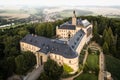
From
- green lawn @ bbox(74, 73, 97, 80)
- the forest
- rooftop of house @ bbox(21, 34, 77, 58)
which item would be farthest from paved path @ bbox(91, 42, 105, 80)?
rooftop of house @ bbox(21, 34, 77, 58)

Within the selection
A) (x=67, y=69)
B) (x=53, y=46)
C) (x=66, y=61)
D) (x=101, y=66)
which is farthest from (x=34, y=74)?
(x=101, y=66)

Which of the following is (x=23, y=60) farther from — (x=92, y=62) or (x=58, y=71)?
(x=92, y=62)

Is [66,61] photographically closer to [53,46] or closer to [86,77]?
[53,46]

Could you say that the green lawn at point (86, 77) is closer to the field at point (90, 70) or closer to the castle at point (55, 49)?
the field at point (90, 70)

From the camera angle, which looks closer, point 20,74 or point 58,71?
point 58,71

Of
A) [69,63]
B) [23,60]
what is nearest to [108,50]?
[69,63]

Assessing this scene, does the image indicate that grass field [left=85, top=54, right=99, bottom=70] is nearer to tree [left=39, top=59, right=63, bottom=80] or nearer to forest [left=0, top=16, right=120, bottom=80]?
forest [left=0, top=16, right=120, bottom=80]
